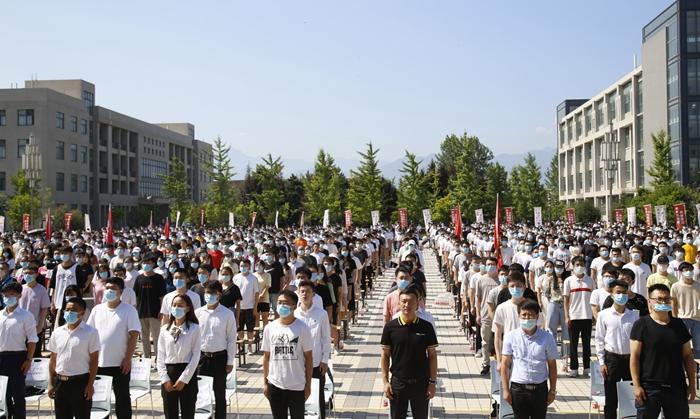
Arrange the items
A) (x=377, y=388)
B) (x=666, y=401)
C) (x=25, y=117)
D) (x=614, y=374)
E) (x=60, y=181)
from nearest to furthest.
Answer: (x=666, y=401), (x=614, y=374), (x=377, y=388), (x=25, y=117), (x=60, y=181)

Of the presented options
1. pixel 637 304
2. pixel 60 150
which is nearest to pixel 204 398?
pixel 637 304

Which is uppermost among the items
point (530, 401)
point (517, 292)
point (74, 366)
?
point (517, 292)

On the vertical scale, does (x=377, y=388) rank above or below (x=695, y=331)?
below

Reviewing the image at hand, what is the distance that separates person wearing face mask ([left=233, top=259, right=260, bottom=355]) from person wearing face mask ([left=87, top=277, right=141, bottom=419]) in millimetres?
5272

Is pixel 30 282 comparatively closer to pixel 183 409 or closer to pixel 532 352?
pixel 183 409

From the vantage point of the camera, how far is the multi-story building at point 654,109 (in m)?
55.9

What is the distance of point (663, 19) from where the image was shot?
59625 millimetres

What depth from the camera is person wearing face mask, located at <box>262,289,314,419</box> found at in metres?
7.04

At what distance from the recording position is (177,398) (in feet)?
24.4

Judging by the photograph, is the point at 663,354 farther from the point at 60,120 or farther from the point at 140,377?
the point at 60,120

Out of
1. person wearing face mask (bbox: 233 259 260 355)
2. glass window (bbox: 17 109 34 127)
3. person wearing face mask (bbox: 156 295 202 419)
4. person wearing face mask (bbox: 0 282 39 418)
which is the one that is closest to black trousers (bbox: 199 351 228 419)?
person wearing face mask (bbox: 156 295 202 419)

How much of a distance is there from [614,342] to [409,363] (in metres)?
2.94

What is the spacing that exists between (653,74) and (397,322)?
5931 centimetres

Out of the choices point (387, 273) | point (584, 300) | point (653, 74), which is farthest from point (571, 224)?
point (584, 300)
